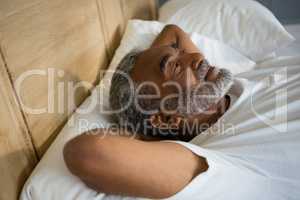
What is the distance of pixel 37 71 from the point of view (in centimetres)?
78

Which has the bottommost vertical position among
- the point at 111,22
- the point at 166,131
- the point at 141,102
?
the point at 166,131

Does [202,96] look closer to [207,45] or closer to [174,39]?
[174,39]

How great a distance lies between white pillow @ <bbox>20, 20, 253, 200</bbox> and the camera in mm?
689

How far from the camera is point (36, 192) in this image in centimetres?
69

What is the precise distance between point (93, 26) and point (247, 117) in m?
0.65

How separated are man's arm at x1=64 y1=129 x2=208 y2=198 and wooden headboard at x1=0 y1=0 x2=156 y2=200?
0.14m

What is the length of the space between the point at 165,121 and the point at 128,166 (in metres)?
0.33

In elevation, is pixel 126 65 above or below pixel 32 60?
below

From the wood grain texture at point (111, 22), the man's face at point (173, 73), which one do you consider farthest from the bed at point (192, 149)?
the wood grain texture at point (111, 22)

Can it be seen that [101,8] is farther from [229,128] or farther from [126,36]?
[229,128]

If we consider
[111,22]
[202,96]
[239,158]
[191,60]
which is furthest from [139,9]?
[239,158]

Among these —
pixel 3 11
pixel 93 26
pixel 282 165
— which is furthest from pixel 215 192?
pixel 93 26

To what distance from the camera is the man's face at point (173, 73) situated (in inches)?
36.1

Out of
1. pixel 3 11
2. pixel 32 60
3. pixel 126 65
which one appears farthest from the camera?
pixel 126 65
